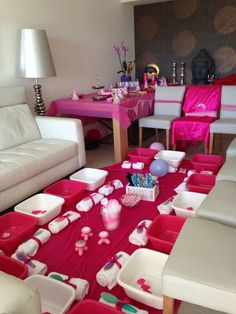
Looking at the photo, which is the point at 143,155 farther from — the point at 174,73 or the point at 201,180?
the point at 174,73

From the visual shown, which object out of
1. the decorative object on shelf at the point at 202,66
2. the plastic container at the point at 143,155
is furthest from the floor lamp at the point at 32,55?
the decorative object on shelf at the point at 202,66

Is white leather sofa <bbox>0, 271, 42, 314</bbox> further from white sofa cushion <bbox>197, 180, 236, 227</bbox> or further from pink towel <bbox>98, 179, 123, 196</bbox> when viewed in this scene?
pink towel <bbox>98, 179, 123, 196</bbox>

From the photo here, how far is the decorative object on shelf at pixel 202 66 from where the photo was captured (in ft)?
14.6

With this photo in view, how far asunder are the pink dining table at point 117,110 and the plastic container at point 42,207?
1162 mm

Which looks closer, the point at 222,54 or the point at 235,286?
the point at 235,286

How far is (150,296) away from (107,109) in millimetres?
2159

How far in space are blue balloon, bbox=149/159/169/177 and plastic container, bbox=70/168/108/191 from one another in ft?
1.43

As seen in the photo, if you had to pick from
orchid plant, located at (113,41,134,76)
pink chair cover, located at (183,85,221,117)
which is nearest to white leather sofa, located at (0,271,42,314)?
pink chair cover, located at (183,85,221,117)

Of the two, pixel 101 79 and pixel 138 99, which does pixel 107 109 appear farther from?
pixel 101 79

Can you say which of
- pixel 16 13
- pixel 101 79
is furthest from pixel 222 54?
pixel 16 13

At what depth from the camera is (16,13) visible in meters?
2.91

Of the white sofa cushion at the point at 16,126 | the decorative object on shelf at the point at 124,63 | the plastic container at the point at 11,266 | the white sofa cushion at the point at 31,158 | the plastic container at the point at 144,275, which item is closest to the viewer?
the plastic container at the point at 144,275

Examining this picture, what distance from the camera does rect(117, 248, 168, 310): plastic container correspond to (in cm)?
126

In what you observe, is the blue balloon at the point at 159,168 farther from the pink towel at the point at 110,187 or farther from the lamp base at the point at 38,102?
the lamp base at the point at 38,102
